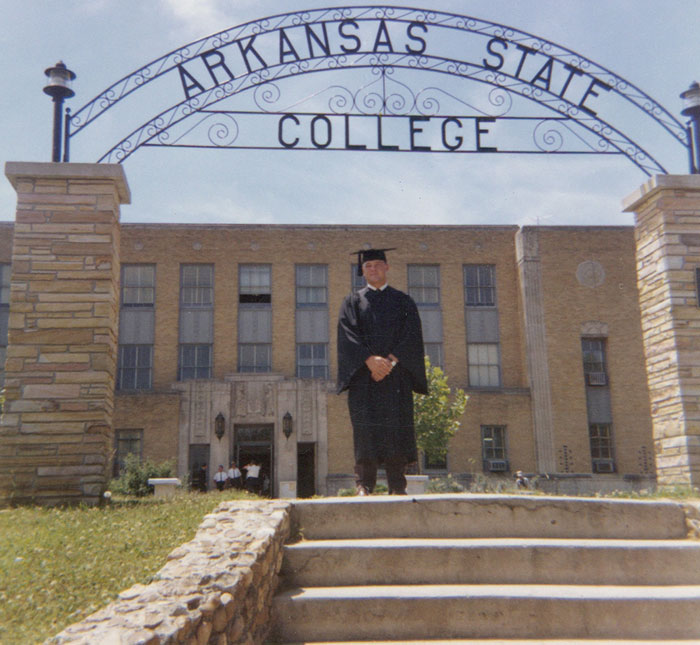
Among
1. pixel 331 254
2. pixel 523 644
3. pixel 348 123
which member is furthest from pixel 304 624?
pixel 331 254

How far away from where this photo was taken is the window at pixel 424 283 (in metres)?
33.2

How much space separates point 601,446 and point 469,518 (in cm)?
2711

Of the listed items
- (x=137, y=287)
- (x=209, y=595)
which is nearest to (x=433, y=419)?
(x=137, y=287)

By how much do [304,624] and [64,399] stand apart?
5.44m

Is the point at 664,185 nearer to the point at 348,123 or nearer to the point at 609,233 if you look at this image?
the point at 348,123

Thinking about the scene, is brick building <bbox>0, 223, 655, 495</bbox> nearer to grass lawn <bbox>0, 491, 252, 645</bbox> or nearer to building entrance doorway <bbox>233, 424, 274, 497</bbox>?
building entrance doorway <bbox>233, 424, 274, 497</bbox>

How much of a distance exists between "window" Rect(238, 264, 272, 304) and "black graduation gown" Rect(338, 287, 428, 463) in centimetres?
2400

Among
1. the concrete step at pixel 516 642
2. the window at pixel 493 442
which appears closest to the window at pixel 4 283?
the window at pixel 493 442

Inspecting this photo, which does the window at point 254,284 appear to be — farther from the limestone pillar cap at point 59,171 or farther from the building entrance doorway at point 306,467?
the limestone pillar cap at point 59,171

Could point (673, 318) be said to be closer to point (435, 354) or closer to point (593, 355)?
point (435, 354)

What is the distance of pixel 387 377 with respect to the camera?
8.75 metres

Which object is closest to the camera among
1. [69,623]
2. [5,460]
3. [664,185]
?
[69,623]

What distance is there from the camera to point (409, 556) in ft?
20.3

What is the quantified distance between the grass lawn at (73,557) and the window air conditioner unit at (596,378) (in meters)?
26.5
